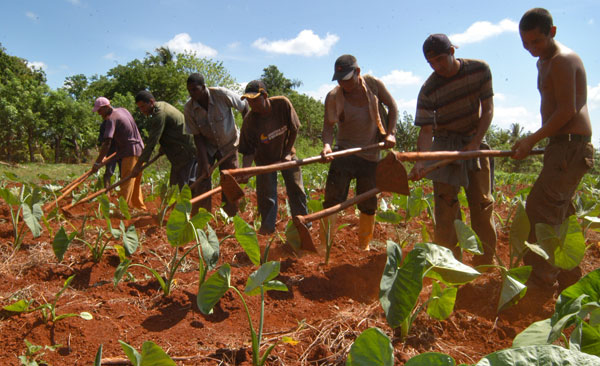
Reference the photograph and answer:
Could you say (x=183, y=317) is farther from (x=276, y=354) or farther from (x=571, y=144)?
(x=571, y=144)

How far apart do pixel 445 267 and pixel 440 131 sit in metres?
1.67

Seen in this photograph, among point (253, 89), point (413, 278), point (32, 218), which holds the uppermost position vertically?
point (253, 89)

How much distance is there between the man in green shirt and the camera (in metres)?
4.80

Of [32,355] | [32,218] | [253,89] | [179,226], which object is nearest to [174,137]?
[253,89]

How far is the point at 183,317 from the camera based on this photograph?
7.00 ft

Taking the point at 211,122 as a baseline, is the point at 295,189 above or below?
below

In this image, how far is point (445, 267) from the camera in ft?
5.27

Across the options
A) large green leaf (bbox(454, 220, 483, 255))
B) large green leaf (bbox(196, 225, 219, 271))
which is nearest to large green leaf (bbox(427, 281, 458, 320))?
Result: large green leaf (bbox(454, 220, 483, 255))

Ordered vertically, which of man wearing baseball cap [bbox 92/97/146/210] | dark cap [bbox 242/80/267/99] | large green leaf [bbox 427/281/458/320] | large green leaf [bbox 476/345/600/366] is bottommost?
large green leaf [bbox 427/281/458/320]

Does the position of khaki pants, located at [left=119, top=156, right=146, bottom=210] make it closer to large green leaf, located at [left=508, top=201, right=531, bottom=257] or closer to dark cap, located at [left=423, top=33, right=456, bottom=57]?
dark cap, located at [left=423, top=33, right=456, bottom=57]

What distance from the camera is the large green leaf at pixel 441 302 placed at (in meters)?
1.76

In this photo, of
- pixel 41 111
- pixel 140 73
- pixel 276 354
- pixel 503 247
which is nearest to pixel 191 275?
pixel 276 354

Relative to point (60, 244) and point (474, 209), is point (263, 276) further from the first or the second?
point (474, 209)

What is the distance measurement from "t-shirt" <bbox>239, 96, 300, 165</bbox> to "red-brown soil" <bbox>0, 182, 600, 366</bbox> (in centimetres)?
110
